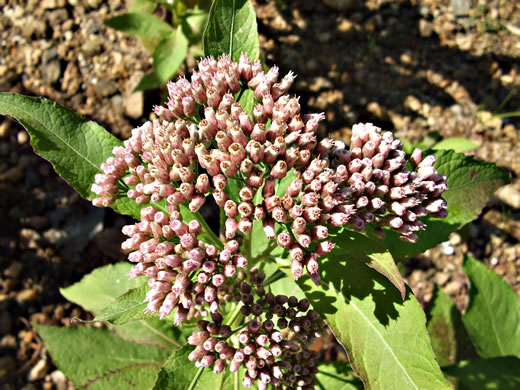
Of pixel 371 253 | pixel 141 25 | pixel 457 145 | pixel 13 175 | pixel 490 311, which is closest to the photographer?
pixel 371 253

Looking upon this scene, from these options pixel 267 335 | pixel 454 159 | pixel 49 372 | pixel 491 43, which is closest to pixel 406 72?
pixel 491 43

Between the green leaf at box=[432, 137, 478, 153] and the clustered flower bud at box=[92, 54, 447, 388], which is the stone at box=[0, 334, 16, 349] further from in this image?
the green leaf at box=[432, 137, 478, 153]

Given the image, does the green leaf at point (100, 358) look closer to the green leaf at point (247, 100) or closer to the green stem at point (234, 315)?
the green stem at point (234, 315)

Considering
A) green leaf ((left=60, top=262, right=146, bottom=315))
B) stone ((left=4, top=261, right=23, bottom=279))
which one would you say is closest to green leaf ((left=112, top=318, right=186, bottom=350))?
green leaf ((left=60, top=262, right=146, bottom=315))

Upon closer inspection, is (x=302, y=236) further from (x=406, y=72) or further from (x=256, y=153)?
(x=406, y=72)

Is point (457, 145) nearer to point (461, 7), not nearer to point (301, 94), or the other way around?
point (301, 94)

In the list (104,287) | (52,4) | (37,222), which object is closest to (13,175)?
(37,222)
